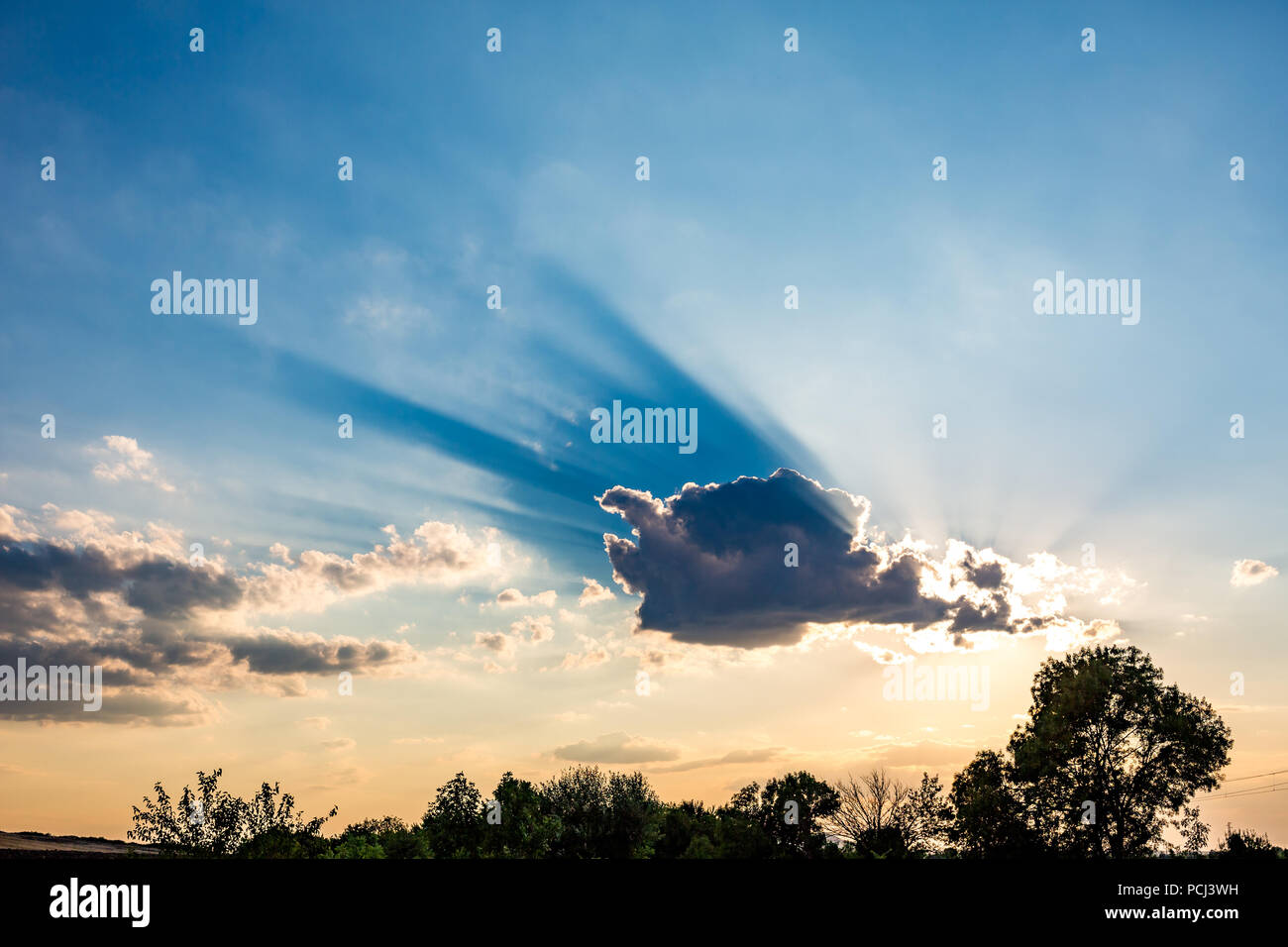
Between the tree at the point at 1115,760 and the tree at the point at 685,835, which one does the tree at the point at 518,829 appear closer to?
the tree at the point at 685,835

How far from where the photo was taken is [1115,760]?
65.7 meters

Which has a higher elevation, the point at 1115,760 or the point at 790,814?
the point at 1115,760

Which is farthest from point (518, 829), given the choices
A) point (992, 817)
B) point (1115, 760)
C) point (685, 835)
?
point (1115, 760)

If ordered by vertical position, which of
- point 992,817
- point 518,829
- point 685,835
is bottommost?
point 685,835

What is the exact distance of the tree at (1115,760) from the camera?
211 feet

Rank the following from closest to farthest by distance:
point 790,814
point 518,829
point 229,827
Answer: point 229,827 < point 518,829 < point 790,814

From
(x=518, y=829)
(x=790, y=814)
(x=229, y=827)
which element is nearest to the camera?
(x=229, y=827)

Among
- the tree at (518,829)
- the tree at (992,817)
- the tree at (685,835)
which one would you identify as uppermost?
the tree at (992,817)

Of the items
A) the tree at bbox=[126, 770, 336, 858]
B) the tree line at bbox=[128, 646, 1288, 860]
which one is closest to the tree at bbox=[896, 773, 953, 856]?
the tree line at bbox=[128, 646, 1288, 860]

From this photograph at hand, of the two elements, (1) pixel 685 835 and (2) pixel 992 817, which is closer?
(2) pixel 992 817

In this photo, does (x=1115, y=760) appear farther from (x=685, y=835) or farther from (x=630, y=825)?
(x=685, y=835)

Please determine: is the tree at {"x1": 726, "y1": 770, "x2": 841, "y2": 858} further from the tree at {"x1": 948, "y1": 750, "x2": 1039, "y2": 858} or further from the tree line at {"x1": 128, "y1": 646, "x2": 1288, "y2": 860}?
the tree at {"x1": 948, "y1": 750, "x2": 1039, "y2": 858}

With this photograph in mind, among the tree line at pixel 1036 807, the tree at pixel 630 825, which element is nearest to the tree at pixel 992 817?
the tree line at pixel 1036 807
